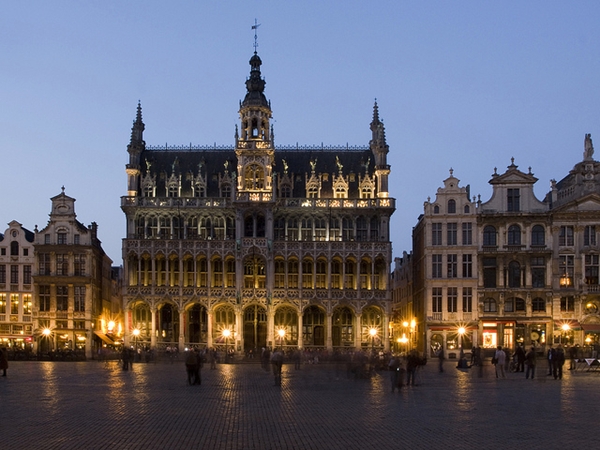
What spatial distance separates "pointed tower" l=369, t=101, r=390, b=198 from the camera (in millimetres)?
108125

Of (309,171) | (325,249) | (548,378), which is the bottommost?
(548,378)

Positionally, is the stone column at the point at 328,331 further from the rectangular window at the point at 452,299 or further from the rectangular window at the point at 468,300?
the rectangular window at the point at 468,300

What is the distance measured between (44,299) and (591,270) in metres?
60.7

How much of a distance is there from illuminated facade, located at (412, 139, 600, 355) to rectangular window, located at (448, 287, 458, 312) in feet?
0.35

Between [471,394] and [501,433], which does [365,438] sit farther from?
[471,394]

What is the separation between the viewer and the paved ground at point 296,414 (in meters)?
26.7

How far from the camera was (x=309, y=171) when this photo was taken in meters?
111

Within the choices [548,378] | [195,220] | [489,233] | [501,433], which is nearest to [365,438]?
[501,433]

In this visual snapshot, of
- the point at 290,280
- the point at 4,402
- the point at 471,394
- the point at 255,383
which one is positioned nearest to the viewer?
the point at 4,402

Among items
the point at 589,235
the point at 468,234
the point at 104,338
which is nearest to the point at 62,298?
the point at 104,338

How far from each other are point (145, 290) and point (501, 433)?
259ft

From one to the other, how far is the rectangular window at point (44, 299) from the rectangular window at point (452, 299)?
150 ft

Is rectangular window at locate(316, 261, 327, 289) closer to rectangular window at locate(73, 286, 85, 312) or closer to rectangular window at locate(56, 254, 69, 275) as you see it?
rectangular window at locate(73, 286, 85, 312)

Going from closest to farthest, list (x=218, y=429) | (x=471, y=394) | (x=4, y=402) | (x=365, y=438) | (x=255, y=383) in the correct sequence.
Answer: (x=365, y=438) < (x=218, y=429) < (x=4, y=402) < (x=471, y=394) < (x=255, y=383)
